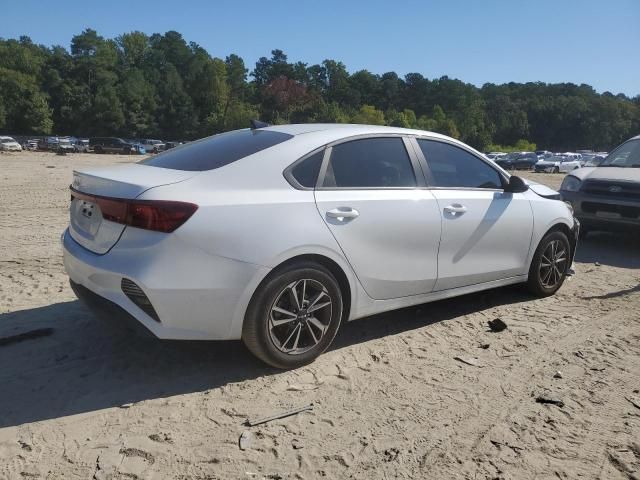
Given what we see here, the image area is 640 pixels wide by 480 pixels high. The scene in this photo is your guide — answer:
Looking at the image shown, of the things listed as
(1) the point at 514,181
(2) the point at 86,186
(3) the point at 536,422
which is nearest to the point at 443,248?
(1) the point at 514,181

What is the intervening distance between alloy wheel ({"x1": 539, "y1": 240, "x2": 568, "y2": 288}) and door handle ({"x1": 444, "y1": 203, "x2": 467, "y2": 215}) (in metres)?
1.31

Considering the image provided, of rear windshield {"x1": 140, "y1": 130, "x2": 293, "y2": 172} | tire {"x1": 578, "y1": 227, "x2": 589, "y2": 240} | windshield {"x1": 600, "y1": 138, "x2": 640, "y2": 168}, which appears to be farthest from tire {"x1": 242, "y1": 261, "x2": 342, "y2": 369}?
windshield {"x1": 600, "y1": 138, "x2": 640, "y2": 168}

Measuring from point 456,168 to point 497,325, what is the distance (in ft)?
4.39

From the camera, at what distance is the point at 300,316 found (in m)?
3.55

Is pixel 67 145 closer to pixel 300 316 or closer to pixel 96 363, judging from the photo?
pixel 96 363

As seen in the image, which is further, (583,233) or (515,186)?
(583,233)

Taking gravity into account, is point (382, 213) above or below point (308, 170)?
below

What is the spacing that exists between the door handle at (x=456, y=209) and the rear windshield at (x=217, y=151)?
4.44 feet

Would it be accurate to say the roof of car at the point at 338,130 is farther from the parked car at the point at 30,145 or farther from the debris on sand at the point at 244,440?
the parked car at the point at 30,145

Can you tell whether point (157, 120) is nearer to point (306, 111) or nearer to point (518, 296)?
point (306, 111)

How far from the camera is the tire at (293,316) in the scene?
3.36m

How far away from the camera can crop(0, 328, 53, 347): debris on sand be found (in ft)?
13.0

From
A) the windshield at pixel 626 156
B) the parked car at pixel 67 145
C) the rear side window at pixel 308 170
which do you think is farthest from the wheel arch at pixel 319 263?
the parked car at pixel 67 145

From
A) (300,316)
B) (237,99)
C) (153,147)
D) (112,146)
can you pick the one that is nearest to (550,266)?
(300,316)
